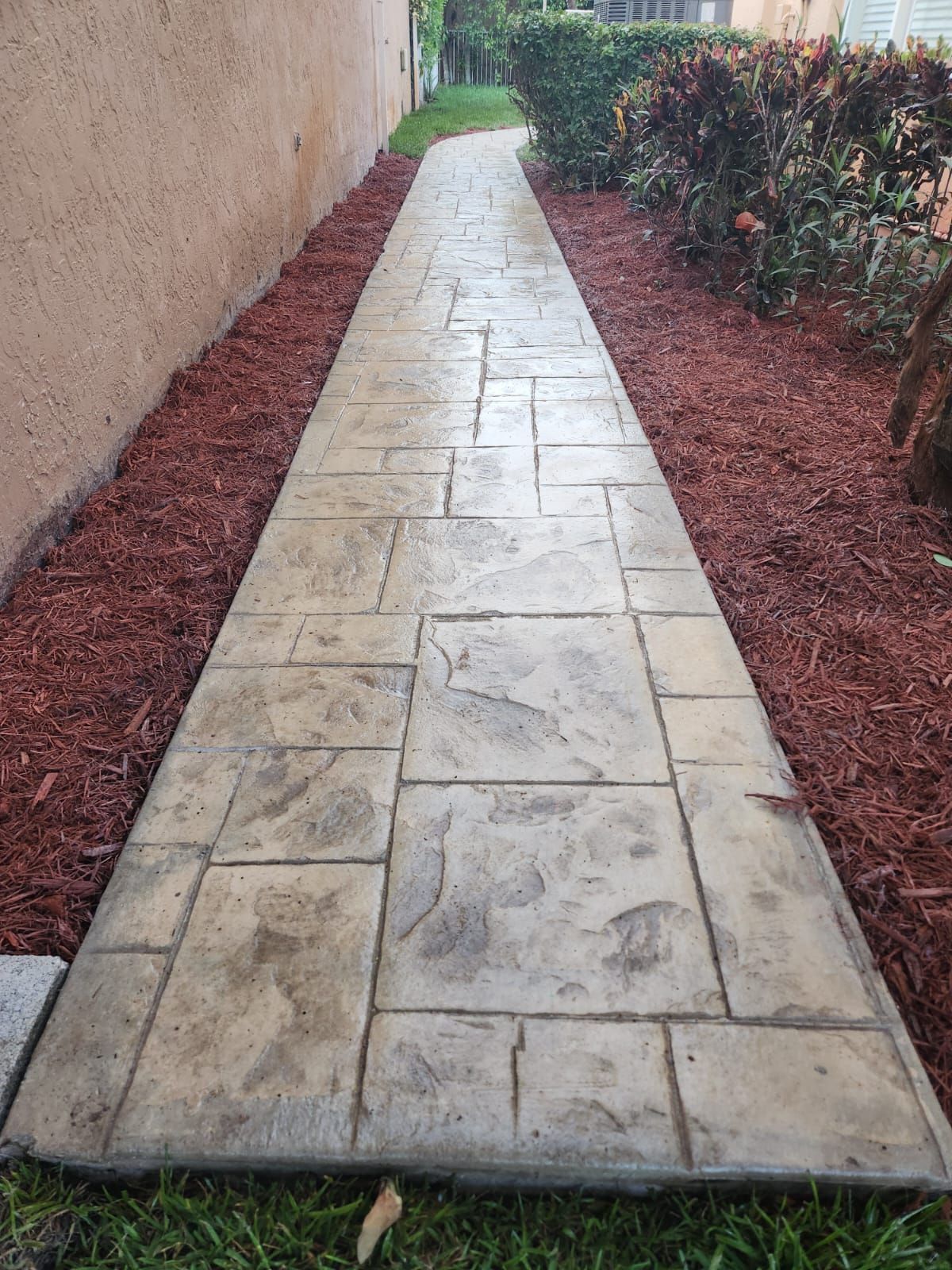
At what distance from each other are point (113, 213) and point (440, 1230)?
11.3ft

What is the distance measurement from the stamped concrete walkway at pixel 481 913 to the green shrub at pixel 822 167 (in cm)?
269

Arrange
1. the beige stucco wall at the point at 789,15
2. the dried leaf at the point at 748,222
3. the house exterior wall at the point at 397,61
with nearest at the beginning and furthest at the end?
the dried leaf at the point at 748,222 → the beige stucco wall at the point at 789,15 → the house exterior wall at the point at 397,61

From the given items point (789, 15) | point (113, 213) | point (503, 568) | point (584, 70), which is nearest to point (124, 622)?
point (503, 568)

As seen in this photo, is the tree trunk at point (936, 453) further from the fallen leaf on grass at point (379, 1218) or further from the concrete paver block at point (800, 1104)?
the fallen leaf on grass at point (379, 1218)

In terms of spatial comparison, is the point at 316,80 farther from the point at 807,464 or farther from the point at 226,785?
the point at 226,785

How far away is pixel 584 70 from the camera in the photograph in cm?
866

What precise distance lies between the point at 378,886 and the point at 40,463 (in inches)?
76.0

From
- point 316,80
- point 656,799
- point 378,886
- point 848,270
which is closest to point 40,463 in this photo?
point 378,886

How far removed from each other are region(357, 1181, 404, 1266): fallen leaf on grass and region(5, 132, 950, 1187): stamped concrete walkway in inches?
2.0

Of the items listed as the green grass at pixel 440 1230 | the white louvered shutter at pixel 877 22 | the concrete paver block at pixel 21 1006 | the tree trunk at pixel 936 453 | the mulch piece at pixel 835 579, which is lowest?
the green grass at pixel 440 1230

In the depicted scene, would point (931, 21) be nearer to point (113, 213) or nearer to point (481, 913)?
point (113, 213)

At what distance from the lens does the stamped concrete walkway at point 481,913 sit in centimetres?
132

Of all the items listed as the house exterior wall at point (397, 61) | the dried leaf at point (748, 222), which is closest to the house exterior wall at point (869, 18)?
the dried leaf at point (748, 222)

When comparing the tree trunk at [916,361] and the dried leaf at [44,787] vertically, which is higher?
the tree trunk at [916,361]
